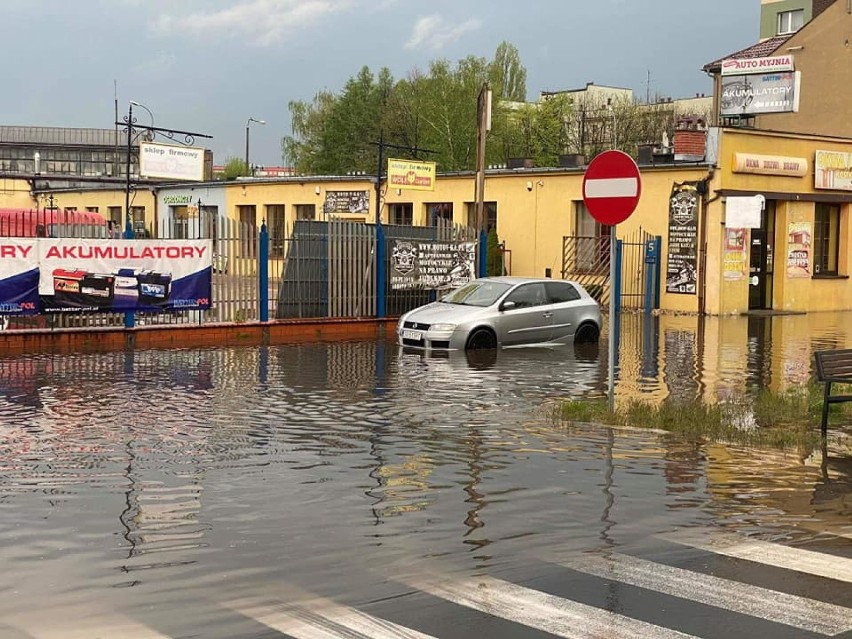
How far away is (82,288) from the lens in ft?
68.8

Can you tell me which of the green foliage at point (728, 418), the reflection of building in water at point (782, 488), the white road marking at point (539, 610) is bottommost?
the reflection of building in water at point (782, 488)

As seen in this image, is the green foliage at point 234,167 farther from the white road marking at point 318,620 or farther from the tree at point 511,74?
the white road marking at point 318,620

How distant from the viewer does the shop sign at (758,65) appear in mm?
37438

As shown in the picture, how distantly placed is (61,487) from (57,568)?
230cm

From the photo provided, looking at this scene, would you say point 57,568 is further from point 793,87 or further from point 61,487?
point 793,87

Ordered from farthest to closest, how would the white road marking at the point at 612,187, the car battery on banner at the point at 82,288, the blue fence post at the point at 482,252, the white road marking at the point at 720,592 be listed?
1. the blue fence post at the point at 482,252
2. the car battery on banner at the point at 82,288
3. the white road marking at the point at 612,187
4. the white road marking at the point at 720,592

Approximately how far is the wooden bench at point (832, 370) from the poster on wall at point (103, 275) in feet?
44.4

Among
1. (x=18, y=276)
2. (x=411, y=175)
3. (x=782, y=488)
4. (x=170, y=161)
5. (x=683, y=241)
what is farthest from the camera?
(x=170, y=161)

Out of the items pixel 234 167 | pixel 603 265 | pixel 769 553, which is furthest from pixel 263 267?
pixel 234 167

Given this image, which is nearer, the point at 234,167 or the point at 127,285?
the point at 127,285

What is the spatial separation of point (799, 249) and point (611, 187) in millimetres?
24041

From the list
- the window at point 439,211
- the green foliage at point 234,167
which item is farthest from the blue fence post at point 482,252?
the green foliage at point 234,167

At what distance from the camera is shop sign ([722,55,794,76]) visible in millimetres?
37438

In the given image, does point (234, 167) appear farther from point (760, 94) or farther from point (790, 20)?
point (760, 94)
